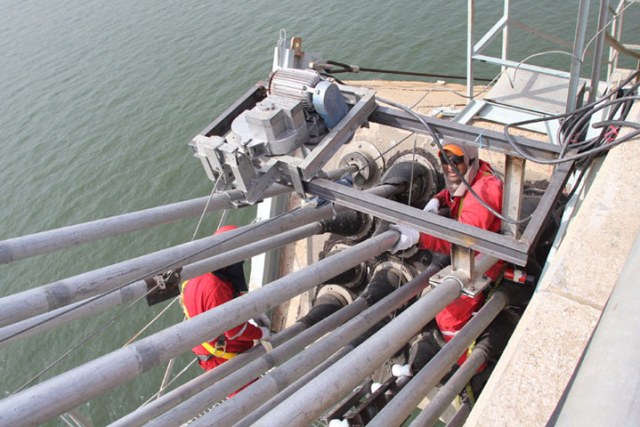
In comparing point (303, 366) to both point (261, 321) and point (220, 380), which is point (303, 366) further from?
point (261, 321)

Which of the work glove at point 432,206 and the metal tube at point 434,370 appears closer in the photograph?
the metal tube at point 434,370

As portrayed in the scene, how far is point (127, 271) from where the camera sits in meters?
3.77

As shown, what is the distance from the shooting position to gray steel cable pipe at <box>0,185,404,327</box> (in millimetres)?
3295

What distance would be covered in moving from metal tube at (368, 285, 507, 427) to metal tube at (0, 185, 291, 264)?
1.93 metres

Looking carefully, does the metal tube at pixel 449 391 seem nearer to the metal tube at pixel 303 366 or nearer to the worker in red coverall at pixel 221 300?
the metal tube at pixel 303 366

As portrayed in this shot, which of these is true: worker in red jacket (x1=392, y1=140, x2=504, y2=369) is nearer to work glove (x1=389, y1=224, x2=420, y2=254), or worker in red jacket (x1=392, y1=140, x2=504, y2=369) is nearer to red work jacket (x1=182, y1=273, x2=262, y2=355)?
work glove (x1=389, y1=224, x2=420, y2=254)

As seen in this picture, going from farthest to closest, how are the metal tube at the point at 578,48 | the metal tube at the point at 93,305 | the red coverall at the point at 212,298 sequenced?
the red coverall at the point at 212,298, the metal tube at the point at 578,48, the metal tube at the point at 93,305

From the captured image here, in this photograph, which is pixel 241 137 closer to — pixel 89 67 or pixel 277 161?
pixel 277 161

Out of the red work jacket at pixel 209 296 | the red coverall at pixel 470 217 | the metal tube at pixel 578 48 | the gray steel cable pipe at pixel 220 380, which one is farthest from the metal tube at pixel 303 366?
the metal tube at pixel 578 48

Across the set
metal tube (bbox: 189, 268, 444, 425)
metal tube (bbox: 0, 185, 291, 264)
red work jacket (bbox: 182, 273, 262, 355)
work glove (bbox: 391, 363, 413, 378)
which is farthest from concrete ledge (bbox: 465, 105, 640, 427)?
red work jacket (bbox: 182, 273, 262, 355)

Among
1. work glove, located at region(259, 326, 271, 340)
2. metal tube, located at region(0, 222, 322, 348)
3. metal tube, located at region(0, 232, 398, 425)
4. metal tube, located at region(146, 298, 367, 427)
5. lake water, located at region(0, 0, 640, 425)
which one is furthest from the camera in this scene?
lake water, located at region(0, 0, 640, 425)

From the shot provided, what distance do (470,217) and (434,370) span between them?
4.04 feet

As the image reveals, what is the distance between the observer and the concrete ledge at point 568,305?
2863 millimetres

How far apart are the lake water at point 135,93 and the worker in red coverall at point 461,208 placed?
5.80 m
